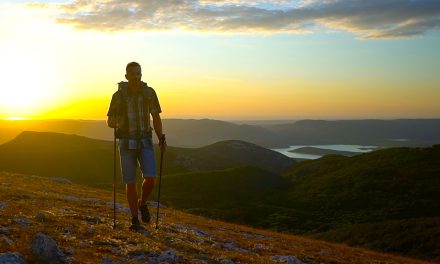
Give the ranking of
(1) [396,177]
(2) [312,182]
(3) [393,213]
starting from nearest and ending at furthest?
(3) [393,213], (1) [396,177], (2) [312,182]

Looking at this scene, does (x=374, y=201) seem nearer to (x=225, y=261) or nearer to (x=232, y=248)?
(x=232, y=248)

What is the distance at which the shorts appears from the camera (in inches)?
500

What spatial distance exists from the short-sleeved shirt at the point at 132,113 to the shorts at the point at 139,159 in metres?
0.21

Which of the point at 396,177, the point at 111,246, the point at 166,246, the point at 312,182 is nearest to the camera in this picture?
the point at 111,246

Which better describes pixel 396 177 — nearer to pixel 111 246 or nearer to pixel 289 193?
pixel 289 193

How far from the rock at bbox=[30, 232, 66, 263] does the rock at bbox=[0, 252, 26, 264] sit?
57cm

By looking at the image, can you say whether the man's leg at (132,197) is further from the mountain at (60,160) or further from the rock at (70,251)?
the mountain at (60,160)

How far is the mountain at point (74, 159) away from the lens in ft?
378

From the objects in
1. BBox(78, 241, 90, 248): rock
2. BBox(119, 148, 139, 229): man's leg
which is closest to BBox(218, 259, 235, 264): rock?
BBox(119, 148, 139, 229): man's leg

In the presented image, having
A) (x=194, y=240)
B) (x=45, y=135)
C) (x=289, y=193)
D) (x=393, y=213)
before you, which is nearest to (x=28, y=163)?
(x=45, y=135)

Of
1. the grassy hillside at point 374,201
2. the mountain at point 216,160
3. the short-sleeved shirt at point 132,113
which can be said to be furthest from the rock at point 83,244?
the mountain at point 216,160

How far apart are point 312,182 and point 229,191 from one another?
78.3ft

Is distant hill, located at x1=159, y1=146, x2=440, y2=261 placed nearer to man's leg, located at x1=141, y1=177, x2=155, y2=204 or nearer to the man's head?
man's leg, located at x1=141, y1=177, x2=155, y2=204

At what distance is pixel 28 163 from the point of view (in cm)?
→ 11888
